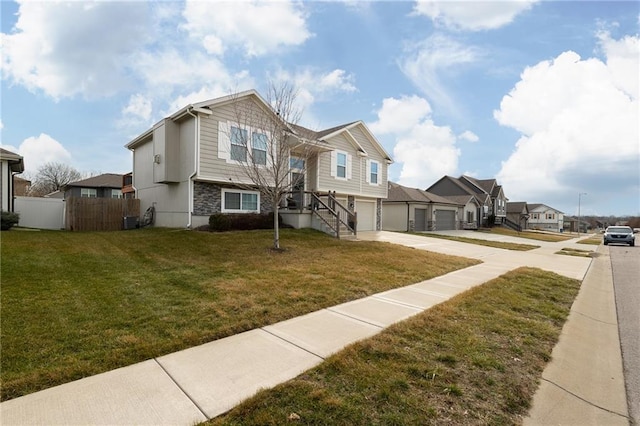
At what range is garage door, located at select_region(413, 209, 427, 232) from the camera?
27906 mm

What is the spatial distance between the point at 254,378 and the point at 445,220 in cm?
3201

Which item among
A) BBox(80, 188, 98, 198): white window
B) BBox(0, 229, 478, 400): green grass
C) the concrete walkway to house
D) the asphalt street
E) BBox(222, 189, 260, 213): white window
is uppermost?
BBox(80, 188, 98, 198): white window

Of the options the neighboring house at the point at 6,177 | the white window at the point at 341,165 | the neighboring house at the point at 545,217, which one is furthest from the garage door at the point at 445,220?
the neighboring house at the point at 545,217

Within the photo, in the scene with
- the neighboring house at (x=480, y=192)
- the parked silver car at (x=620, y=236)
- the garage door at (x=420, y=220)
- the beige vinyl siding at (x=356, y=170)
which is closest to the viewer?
the beige vinyl siding at (x=356, y=170)

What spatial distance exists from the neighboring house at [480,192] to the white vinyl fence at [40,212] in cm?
4002

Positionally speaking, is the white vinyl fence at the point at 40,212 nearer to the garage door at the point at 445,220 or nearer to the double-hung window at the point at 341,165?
the double-hung window at the point at 341,165

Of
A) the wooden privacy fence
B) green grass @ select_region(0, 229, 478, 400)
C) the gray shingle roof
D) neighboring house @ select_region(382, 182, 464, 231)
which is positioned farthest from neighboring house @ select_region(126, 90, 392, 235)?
the gray shingle roof

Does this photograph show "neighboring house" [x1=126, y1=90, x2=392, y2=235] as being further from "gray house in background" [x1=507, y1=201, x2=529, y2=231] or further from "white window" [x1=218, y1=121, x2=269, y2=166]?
"gray house in background" [x1=507, y1=201, x2=529, y2=231]

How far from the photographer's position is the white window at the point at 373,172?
21.9m

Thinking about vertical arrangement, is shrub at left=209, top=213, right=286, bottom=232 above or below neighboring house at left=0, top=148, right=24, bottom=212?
below

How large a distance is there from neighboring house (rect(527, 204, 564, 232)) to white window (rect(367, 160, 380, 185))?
68370mm

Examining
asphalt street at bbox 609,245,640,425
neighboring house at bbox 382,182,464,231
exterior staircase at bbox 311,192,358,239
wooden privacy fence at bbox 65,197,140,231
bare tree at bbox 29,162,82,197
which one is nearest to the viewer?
asphalt street at bbox 609,245,640,425

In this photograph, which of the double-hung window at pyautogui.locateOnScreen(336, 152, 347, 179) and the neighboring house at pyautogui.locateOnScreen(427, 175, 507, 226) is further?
the neighboring house at pyautogui.locateOnScreen(427, 175, 507, 226)

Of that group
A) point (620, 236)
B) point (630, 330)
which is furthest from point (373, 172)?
point (620, 236)
